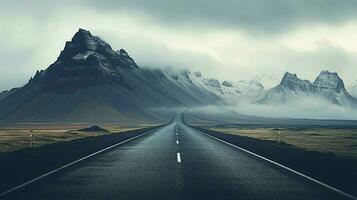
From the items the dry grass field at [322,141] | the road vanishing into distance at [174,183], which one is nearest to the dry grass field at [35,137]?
the road vanishing into distance at [174,183]

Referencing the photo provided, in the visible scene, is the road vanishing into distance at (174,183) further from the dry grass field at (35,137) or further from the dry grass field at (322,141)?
the dry grass field at (35,137)

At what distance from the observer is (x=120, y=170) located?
1633cm

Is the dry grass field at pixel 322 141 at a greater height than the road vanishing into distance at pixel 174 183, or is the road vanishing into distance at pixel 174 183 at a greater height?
the road vanishing into distance at pixel 174 183

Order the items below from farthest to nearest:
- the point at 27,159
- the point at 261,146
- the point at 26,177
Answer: the point at 261,146, the point at 27,159, the point at 26,177

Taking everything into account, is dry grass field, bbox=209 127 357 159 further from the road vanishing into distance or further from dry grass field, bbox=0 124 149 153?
dry grass field, bbox=0 124 149 153

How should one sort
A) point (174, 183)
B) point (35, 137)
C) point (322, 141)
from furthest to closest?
point (322, 141) < point (35, 137) < point (174, 183)

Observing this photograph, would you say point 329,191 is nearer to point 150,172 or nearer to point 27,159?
point 150,172

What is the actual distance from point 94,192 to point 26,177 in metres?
3.63

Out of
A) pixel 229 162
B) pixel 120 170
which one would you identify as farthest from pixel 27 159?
pixel 229 162

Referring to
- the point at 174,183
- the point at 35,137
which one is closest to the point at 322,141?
the point at 35,137

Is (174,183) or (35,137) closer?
(174,183)

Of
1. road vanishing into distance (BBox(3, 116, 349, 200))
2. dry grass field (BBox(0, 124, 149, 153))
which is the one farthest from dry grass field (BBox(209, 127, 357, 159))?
dry grass field (BBox(0, 124, 149, 153))

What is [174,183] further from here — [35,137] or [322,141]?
[322,141]

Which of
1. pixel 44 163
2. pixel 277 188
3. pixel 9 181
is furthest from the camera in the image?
pixel 44 163
